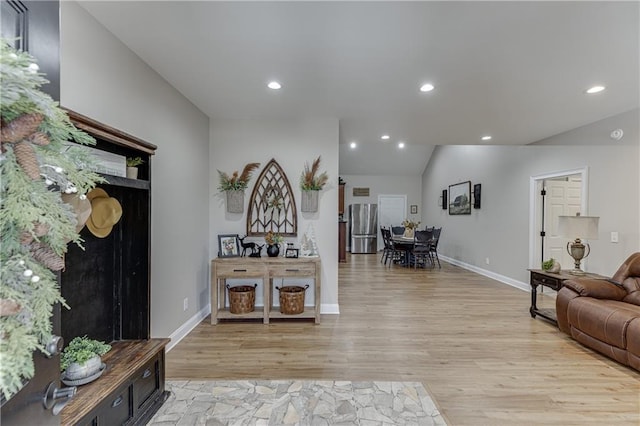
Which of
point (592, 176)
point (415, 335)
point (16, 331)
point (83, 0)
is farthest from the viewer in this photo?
point (592, 176)

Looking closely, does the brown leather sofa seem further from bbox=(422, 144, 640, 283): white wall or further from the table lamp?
bbox=(422, 144, 640, 283): white wall

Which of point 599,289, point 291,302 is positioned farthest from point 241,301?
point 599,289

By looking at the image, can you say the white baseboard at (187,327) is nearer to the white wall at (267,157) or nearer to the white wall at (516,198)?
the white wall at (267,157)

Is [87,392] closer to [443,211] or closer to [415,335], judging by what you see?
[415,335]

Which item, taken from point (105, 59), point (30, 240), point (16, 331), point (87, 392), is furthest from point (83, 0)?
point (87, 392)

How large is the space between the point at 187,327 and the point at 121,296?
142 cm

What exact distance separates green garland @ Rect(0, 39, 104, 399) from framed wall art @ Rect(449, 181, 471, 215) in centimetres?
782

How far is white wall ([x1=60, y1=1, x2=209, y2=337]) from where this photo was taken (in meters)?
1.89

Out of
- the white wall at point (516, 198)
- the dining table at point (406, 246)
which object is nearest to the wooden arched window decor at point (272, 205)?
the white wall at point (516, 198)

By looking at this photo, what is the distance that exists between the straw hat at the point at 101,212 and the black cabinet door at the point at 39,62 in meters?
0.91

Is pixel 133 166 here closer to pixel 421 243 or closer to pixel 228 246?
pixel 228 246

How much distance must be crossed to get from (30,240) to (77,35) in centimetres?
180

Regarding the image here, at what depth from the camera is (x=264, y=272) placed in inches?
142

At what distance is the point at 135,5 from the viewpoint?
182 cm
